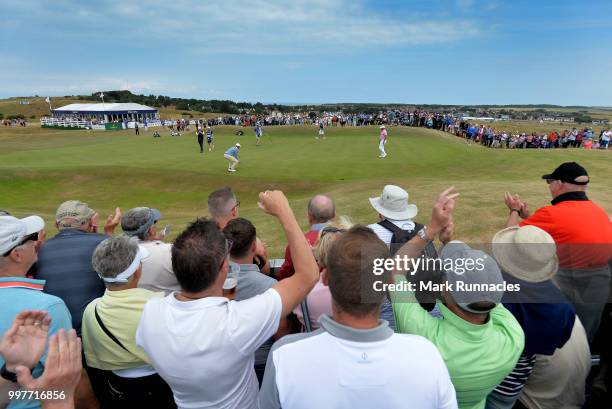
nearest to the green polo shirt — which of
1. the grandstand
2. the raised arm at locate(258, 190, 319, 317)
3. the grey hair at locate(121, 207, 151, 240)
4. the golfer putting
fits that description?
the raised arm at locate(258, 190, 319, 317)

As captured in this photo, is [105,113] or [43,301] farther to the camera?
[105,113]

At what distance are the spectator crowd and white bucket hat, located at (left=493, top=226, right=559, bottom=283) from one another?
0.03 feet

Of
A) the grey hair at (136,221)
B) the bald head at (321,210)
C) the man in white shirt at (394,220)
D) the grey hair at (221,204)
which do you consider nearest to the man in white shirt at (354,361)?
the man in white shirt at (394,220)

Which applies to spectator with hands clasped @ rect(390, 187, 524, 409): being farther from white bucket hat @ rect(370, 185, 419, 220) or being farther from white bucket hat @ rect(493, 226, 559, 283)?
white bucket hat @ rect(370, 185, 419, 220)

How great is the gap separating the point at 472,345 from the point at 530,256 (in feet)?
2.77

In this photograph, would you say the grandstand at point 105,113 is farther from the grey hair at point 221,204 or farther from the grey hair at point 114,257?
the grey hair at point 114,257

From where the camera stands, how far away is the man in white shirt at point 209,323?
2.13m

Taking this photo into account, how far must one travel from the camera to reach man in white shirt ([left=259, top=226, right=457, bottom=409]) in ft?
5.68

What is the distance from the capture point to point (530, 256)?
2629 millimetres

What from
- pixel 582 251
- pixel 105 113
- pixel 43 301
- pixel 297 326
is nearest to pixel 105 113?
pixel 105 113

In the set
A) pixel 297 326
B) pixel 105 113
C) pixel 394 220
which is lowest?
pixel 297 326

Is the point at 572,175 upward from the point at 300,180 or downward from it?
upward

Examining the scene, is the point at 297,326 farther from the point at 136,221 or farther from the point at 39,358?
the point at 136,221

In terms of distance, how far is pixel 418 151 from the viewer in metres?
24.5
